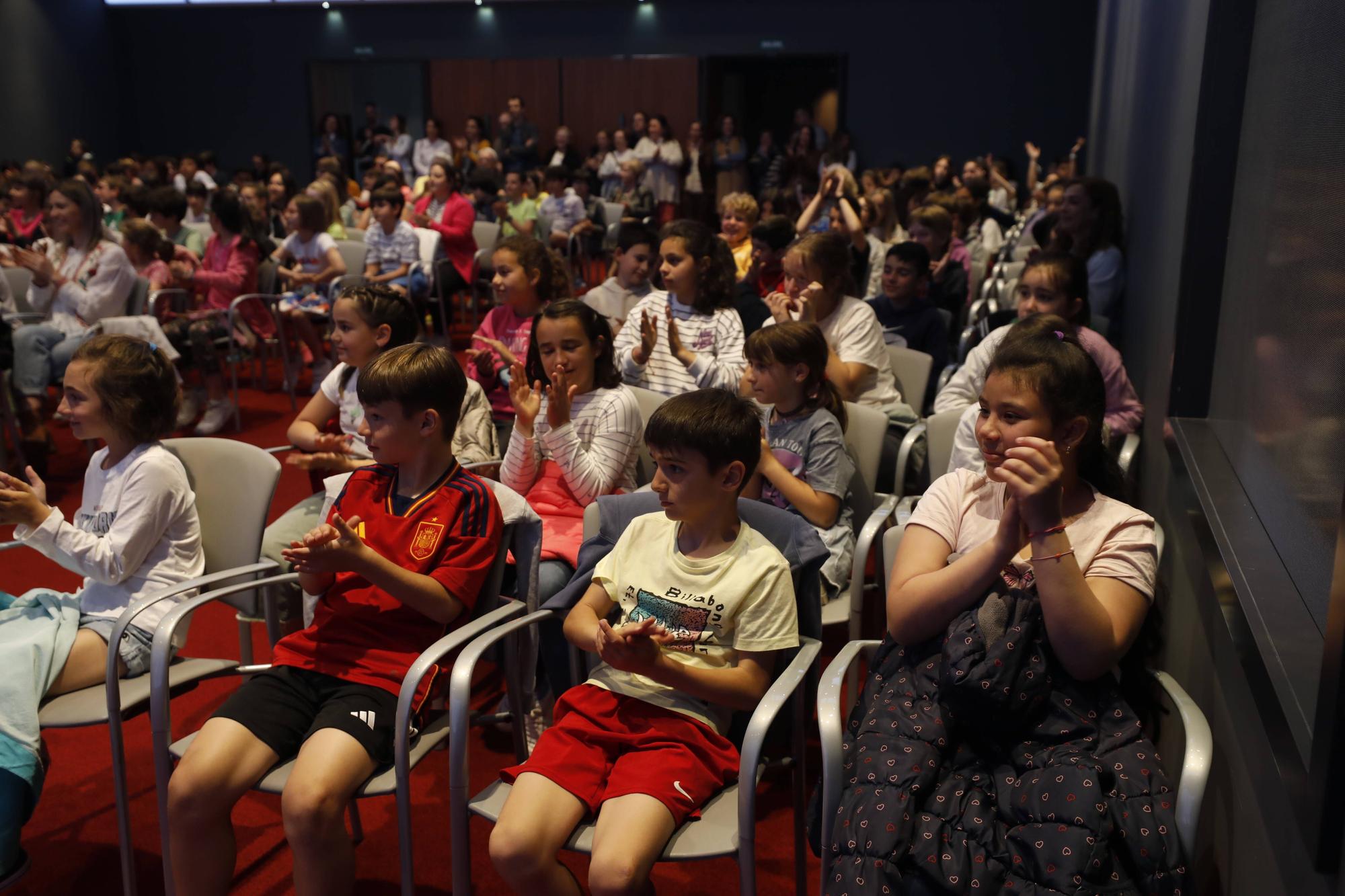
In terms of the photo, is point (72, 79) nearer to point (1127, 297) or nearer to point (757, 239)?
point (757, 239)

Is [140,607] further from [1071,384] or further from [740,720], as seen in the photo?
[1071,384]

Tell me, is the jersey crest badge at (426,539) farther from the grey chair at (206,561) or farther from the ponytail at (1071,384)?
the ponytail at (1071,384)

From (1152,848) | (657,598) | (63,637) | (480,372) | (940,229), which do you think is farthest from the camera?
(940,229)

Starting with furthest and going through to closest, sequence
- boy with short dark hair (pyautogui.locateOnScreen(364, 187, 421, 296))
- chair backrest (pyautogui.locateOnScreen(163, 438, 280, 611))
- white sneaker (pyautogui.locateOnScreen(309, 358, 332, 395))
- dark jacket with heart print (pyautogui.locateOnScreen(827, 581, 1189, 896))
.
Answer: boy with short dark hair (pyautogui.locateOnScreen(364, 187, 421, 296)) < white sneaker (pyautogui.locateOnScreen(309, 358, 332, 395)) < chair backrest (pyautogui.locateOnScreen(163, 438, 280, 611)) < dark jacket with heart print (pyautogui.locateOnScreen(827, 581, 1189, 896))

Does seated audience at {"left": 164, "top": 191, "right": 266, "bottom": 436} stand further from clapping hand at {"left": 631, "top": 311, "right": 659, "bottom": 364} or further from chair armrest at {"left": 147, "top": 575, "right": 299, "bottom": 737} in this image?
chair armrest at {"left": 147, "top": 575, "right": 299, "bottom": 737}

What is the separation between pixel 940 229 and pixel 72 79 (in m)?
15.5

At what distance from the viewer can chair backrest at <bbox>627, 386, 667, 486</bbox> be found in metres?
2.90

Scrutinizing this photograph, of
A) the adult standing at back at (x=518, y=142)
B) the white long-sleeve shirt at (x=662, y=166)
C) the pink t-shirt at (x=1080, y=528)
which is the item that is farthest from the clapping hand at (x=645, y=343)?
the adult standing at back at (x=518, y=142)

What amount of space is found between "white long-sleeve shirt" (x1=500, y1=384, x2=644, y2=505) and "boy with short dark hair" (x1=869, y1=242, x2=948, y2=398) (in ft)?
5.43

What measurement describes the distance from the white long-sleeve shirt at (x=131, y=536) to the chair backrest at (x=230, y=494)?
4 centimetres

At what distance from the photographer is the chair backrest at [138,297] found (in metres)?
5.16

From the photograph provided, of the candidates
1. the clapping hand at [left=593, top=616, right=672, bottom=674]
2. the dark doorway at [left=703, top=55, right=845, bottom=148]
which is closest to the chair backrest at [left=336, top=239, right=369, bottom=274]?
the clapping hand at [left=593, top=616, right=672, bottom=674]

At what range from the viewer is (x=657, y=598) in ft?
6.57

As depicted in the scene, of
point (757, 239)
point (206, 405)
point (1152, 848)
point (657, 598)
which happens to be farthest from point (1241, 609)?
point (206, 405)
